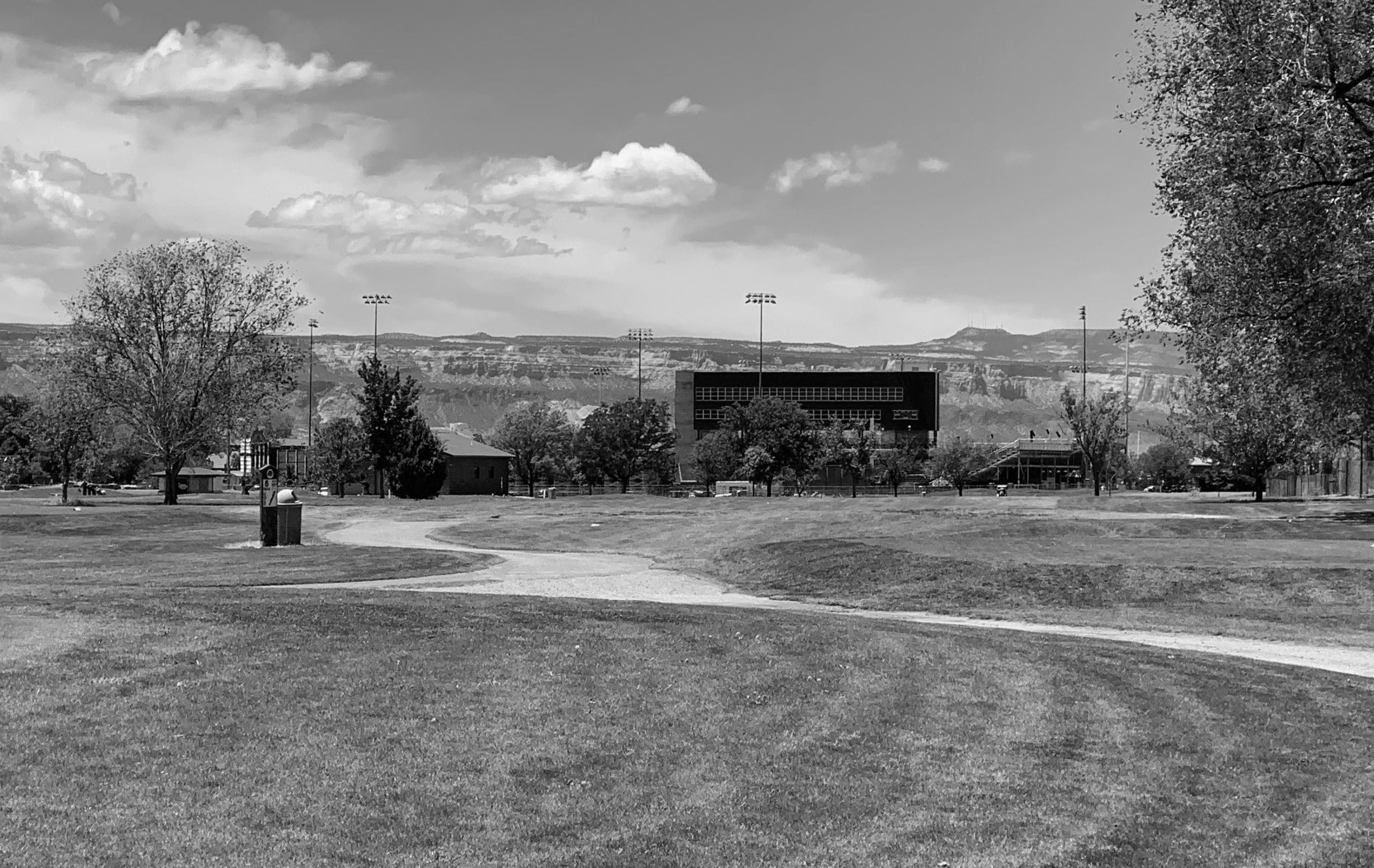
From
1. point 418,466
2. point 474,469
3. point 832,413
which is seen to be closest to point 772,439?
point 418,466

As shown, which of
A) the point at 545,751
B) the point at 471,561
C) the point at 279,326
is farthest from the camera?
the point at 279,326

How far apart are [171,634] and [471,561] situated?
1857 centimetres

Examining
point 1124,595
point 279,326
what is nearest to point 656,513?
point 279,326

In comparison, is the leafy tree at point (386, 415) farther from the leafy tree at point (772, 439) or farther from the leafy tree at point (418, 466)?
the leafy tree at point (772, 439)

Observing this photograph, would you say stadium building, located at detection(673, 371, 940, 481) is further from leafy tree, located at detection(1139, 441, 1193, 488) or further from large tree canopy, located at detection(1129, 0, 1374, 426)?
large tree canopy, located at detection(1129, 0, 1374, 426)

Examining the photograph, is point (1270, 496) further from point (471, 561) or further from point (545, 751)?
point (545, 751)

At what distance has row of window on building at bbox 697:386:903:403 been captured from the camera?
7397 inches

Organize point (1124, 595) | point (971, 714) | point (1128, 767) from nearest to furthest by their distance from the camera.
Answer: point (1128, 767), point (971, 714), point (1124, 595)

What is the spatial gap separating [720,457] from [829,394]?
90.9 metres

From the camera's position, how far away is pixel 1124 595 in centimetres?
2484

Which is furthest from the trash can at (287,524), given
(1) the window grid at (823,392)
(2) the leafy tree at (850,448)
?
(1) the window grid at (823,392)

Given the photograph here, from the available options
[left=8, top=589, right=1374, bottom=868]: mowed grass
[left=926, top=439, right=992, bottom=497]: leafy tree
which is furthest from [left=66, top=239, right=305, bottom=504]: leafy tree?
[left=926, top=439, right=992, bottom=497]: leafy tree

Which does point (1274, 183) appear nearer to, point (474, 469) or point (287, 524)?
point (287, 524)

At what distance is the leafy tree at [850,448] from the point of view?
109562 mm
